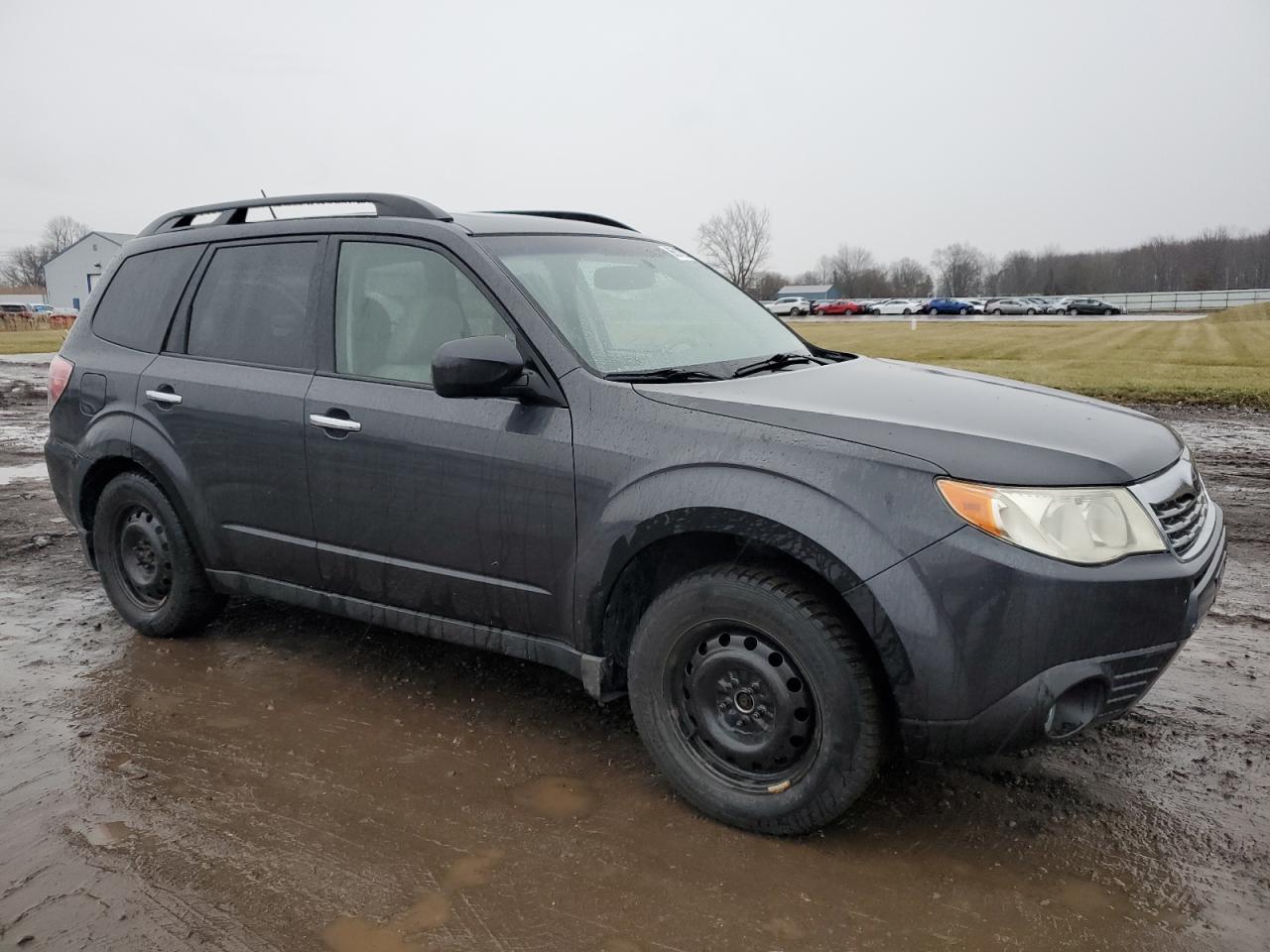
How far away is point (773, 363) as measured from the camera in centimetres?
389

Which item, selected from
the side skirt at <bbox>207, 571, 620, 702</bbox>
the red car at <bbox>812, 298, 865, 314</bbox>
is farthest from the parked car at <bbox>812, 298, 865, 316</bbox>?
the side skirt at <bbox>207, 571, 620, 702</bbox>

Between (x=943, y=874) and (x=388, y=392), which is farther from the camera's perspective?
(x=388, y=392)

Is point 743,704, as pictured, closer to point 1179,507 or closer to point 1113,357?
Result: point 1179,507

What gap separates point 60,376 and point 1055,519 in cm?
469

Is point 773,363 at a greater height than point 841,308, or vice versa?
point 841,308

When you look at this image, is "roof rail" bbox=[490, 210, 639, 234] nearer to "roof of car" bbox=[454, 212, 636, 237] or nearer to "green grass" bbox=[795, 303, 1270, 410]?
"roof of car" bbox=[454, 212, 636, 237]

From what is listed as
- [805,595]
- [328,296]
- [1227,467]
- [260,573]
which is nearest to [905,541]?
[805,595]

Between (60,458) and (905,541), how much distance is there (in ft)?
14.0

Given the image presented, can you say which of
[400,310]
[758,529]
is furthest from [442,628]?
[758,529]

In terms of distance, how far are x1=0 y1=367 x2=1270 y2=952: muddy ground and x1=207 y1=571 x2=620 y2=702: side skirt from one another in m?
0.37

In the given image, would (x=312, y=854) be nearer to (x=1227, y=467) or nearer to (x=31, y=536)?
(x=31, y=536)

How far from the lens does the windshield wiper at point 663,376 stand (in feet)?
11.2

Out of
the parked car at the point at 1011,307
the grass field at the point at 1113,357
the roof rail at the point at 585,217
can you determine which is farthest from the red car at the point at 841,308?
the roof rail at the point at 585,217

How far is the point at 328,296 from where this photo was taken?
4086 mm
